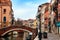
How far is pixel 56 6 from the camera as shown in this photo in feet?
112

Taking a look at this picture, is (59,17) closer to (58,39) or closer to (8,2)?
(58,39)

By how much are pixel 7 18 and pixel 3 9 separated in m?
1.64

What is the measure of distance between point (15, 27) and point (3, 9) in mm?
9129

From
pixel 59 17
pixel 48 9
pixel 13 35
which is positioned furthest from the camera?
pixel 13 35

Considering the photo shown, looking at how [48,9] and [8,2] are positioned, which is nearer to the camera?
[48,9]

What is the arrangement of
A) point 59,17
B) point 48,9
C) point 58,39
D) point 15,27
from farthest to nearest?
point 48,9 < point 15,27 < point 59,17 < point 58,39

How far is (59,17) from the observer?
32375mm

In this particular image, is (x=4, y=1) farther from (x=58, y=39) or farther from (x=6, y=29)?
(x=58, y=39)

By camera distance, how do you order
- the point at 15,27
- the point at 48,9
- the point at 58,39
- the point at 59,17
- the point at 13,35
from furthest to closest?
the point at 13,35, the point at 48,9, the point at 15,27, the point at 59,17, the point at 58,39

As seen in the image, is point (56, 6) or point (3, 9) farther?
point (3, 9)

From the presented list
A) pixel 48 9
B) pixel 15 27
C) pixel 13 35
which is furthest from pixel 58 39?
pixel 13 35

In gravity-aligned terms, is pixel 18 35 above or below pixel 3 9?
below

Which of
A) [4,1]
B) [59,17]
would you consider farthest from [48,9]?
[59,17]

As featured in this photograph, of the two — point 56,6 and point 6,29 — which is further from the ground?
point 56,6
